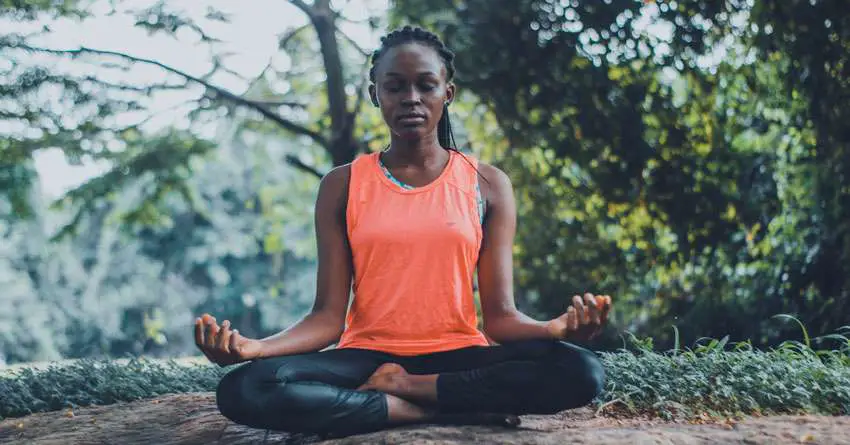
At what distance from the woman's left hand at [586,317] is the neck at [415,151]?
0.98m

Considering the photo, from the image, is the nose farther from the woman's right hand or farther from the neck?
the woman's right hand

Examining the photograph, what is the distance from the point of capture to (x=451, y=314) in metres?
3.52

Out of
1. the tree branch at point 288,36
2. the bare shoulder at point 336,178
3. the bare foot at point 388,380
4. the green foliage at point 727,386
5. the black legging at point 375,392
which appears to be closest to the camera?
the black legging at point 375,392

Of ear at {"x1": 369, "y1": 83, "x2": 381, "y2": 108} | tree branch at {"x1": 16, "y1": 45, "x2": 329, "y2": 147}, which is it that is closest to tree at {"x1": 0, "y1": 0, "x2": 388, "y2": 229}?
tree branch at {"x1": 16, "y1": 45, "x2": 329, "y2": 147}

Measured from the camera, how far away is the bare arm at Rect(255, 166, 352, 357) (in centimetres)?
360

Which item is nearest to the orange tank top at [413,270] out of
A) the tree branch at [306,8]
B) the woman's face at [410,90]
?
the woman's face at [410,90]

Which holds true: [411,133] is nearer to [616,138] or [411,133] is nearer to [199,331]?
[199,331]

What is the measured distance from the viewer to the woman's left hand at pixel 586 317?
9.43 ft

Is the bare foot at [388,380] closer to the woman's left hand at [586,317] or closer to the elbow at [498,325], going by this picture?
the elbow at [498,325]

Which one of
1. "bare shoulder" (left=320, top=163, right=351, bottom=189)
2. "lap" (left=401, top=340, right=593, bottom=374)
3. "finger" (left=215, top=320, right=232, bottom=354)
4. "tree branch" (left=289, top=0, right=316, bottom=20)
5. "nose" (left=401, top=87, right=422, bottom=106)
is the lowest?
"lap" (left=401, top=340, right=593, bottom=374)

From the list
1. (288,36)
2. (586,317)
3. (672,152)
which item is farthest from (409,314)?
(288,36)

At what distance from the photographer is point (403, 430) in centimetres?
325

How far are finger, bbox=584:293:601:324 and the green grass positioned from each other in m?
1.21

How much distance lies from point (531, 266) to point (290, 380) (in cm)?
407
